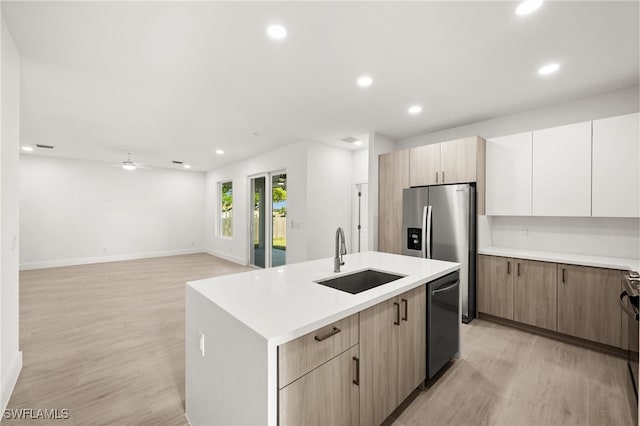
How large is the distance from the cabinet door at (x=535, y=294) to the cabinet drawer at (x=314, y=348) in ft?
8.66

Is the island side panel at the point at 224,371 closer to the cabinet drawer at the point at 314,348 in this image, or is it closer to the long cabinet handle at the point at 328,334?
the cabinet drawer at the point at 314,348

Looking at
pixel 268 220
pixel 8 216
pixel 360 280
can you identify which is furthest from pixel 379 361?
pixel 268 220

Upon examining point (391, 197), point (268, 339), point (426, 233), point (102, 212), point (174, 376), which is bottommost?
point (174, 376)

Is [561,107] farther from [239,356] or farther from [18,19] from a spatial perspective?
[18,19]

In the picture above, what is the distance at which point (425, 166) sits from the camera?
12.2ft

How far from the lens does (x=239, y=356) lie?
1.15 m

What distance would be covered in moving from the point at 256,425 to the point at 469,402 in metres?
1.61

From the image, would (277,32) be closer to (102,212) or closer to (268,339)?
(268,339)

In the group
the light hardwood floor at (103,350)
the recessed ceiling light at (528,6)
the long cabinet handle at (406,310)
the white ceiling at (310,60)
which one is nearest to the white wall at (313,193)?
the white ceiling at (310,60)

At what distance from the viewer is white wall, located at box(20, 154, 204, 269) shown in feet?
20.1

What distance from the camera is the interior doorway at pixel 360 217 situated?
539 centimetres

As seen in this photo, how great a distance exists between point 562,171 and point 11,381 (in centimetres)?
527

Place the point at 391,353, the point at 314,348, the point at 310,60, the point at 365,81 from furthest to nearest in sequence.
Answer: the point at 365,81
the point at 310,60
the point at 391,353
the point at 314,348

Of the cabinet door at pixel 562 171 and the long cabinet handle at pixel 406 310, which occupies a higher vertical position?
the cabinet door at pixel 562 171
